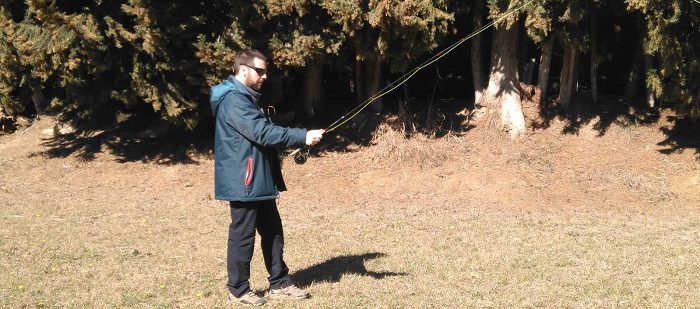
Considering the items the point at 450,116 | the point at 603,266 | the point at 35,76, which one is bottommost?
the point at 603,266

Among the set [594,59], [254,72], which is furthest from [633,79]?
[254,72]

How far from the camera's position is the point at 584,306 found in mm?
6129

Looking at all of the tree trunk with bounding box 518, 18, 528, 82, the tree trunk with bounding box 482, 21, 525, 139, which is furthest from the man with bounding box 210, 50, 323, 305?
the tree trunk with bounding box 518, 18, 528, 82

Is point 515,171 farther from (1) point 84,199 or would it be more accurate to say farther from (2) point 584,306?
(1) point 84,199

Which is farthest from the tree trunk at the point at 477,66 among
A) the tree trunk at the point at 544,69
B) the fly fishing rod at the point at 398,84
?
the tree trunk at the point at 544,69

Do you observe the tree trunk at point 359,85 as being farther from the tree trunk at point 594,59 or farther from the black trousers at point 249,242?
the black trousers at point 249,242

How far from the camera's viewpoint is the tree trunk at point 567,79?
13.4 meters

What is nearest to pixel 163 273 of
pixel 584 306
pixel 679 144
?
pixel 584 306

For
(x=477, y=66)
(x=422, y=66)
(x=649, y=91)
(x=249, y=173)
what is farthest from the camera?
(x=477, y=66)

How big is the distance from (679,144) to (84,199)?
30.8ft

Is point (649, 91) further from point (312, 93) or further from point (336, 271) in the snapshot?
point (336, 271)

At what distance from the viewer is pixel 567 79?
44.8ft

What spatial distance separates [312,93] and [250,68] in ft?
28.7

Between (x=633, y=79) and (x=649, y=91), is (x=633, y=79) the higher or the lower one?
the higher one
